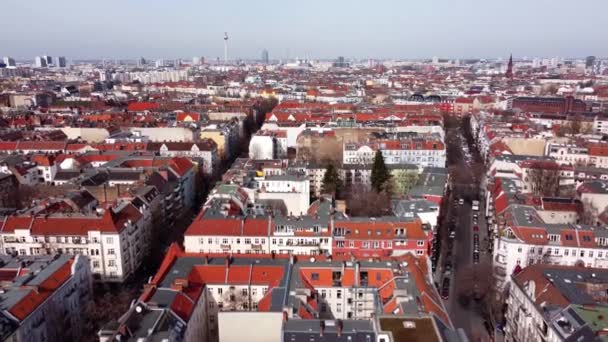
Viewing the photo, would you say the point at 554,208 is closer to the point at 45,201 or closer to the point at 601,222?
the point at 601,222

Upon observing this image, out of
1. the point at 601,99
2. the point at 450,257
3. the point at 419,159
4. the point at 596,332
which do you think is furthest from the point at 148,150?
the point at 601,99

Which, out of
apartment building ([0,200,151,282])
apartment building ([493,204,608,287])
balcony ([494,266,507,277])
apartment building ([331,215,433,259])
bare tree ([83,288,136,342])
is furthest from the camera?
apartment building ([0,200,151,282])

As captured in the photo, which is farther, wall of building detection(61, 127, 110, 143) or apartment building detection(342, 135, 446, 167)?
wall of building detection(61, 127, 110, 143)

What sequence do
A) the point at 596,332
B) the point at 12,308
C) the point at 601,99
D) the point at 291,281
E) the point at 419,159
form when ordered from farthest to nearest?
the point at 601,99 < the point at 419,159 < the point at 291,281 < the point at 12,308 < the point at 596,332

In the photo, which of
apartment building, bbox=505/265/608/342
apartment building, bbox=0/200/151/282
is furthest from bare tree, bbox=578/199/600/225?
apartment building, bbox=0/200/151/282

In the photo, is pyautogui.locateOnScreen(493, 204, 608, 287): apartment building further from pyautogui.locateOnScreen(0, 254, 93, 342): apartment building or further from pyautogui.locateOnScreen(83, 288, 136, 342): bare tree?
pyautogui.locateOnScreen(0, 254, 93, 342): apartment building

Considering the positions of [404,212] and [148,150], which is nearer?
[404,212]

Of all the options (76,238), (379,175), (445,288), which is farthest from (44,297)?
(379,175)

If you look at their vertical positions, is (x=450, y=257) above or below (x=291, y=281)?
below
